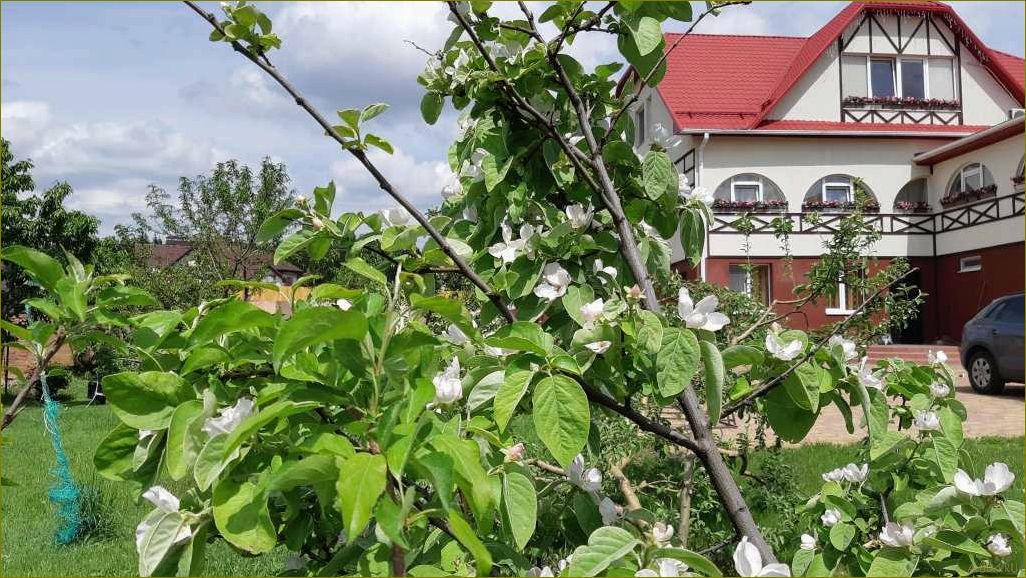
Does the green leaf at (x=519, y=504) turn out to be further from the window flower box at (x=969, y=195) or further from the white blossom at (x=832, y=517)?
the window flower box at (x=969, y=195)

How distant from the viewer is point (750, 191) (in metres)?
19.3

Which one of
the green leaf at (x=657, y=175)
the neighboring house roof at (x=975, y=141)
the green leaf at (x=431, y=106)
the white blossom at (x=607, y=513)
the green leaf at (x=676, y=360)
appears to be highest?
the neighboring house roof at (x=975, y=141)

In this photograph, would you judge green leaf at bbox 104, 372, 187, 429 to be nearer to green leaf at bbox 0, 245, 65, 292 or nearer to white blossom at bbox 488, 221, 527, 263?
green leaf at bbox 0, 245, 65, 292

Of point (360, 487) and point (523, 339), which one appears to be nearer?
point (360, 487)

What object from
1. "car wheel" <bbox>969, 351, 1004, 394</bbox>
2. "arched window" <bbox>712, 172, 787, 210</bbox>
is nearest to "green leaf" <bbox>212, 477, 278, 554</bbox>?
"car wheel" <bbox>969, 351, 1004, 394</bbox>

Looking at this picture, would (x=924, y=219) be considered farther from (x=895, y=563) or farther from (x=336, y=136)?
(x=336, y=136)

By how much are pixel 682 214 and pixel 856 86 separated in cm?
2009

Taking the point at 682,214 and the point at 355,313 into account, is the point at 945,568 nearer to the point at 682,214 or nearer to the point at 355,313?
the point at 682,214

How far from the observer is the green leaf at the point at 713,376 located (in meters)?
1.41

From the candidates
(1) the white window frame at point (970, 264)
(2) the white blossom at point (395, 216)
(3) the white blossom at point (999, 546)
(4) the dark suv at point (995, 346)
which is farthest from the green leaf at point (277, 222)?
(1) the white window frame at point (970, 264)

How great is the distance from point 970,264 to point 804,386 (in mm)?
19827

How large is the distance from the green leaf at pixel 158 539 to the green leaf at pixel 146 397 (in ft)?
0.44

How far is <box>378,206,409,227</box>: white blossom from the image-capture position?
5.32 ft

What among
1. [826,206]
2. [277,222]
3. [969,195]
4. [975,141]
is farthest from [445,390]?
[969,195]
